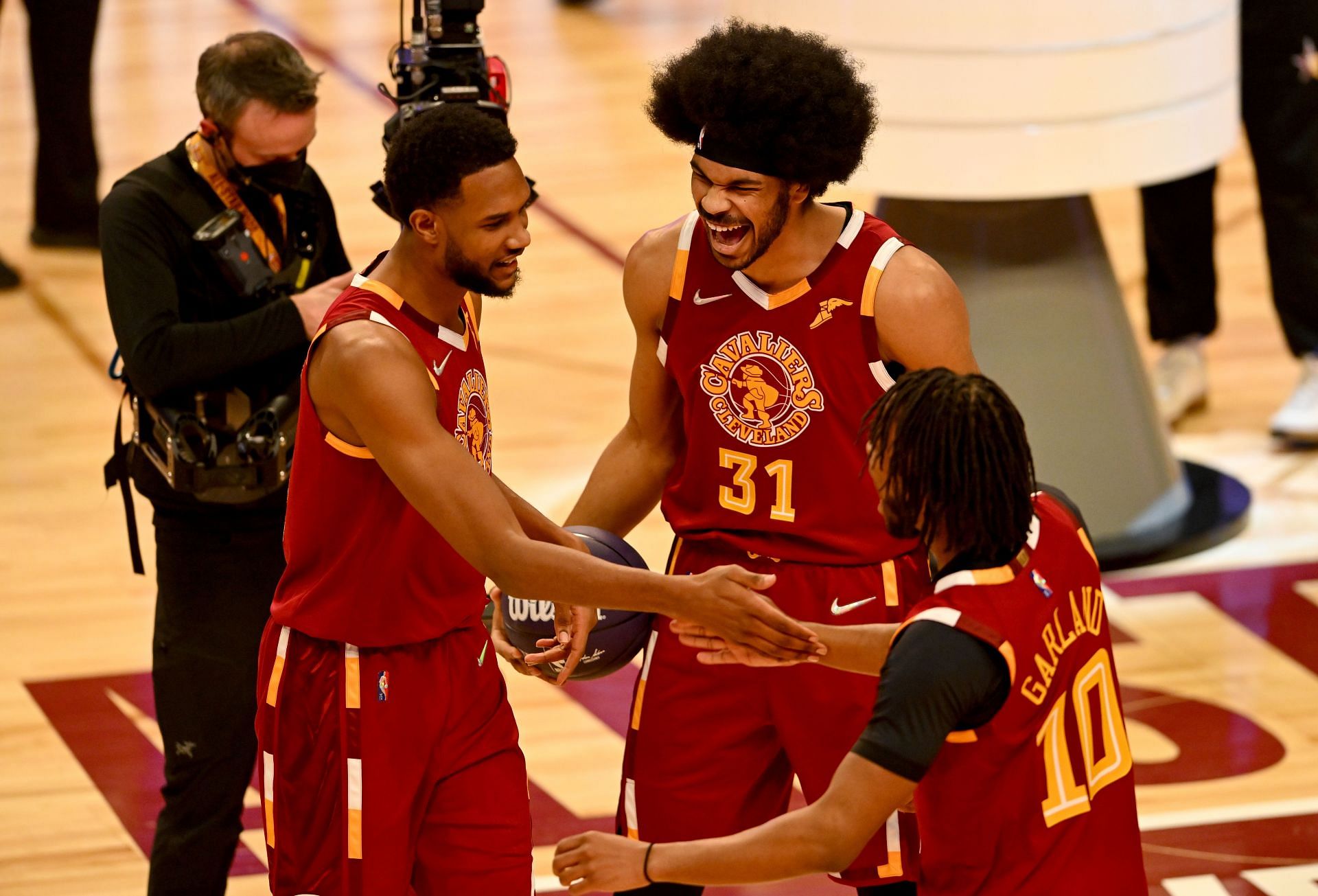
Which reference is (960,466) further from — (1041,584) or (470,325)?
(470,325)

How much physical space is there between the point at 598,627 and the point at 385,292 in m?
0.85

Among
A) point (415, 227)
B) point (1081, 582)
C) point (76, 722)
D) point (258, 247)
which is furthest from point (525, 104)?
point (1081, 582)

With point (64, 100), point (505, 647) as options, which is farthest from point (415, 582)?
point (64, 100)

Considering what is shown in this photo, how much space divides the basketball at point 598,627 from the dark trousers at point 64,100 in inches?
251

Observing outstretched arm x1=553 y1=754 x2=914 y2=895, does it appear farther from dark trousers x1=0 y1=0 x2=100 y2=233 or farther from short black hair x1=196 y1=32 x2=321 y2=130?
dark trousers x1=0 y1=0 x2=100 y2=233

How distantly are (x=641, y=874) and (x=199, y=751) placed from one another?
1.56m

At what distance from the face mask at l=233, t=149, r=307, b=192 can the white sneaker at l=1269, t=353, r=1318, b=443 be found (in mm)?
4516

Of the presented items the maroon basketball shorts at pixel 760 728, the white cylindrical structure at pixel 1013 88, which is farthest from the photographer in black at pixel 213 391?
the white cylindrical structure at pixel 1013 88

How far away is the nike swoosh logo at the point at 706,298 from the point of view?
3945mm

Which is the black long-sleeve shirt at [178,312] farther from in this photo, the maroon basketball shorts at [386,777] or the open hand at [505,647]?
the maroon basketball shorts at [386,777]

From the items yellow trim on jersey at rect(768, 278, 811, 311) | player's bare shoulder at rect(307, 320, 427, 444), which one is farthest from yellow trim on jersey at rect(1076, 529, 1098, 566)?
player's bare shoulder at rect(307, 320, 427, 444)

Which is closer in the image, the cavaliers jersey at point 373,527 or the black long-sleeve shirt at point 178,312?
the cavaliers jersey at point 373,527

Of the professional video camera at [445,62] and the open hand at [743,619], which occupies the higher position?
the professional video camera at [445,62]

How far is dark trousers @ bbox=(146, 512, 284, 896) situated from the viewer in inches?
169
